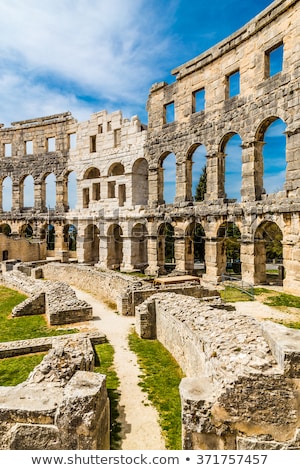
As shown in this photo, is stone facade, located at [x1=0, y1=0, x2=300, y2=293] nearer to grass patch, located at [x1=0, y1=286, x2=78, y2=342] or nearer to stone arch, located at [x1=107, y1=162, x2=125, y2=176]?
stone arch, located at [x1=107, y1=162, x2=125, y2=176]

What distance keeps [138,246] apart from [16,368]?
18356mm

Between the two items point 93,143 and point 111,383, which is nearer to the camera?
point 111,383

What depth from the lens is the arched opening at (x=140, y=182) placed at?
87.1 ft

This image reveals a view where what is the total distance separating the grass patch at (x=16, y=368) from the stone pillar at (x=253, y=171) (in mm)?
13542

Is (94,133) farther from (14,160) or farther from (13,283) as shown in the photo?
(13,283)

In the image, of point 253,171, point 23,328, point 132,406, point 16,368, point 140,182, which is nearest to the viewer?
point 132,406

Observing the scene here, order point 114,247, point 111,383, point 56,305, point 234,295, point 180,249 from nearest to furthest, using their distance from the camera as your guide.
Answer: point 111,383 < point 56,305 < point 234,295 < point 180,249 < point 114,247

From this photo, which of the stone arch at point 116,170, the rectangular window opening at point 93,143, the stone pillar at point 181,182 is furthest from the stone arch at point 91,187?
the stone pillar at point 181,182

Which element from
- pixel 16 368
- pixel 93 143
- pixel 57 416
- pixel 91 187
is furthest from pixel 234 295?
pixel 93 143

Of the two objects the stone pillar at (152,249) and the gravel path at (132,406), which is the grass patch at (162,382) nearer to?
the gravel path at (132,406)

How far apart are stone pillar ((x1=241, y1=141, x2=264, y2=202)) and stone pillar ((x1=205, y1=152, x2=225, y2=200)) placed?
207 cm

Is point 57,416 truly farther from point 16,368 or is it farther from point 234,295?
point 234,295

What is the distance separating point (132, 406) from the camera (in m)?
6.52

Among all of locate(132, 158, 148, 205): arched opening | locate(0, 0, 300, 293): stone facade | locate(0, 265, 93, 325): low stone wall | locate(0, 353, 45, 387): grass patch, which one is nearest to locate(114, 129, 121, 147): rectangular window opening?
locate(0, 0, 300, 293): stone facade
